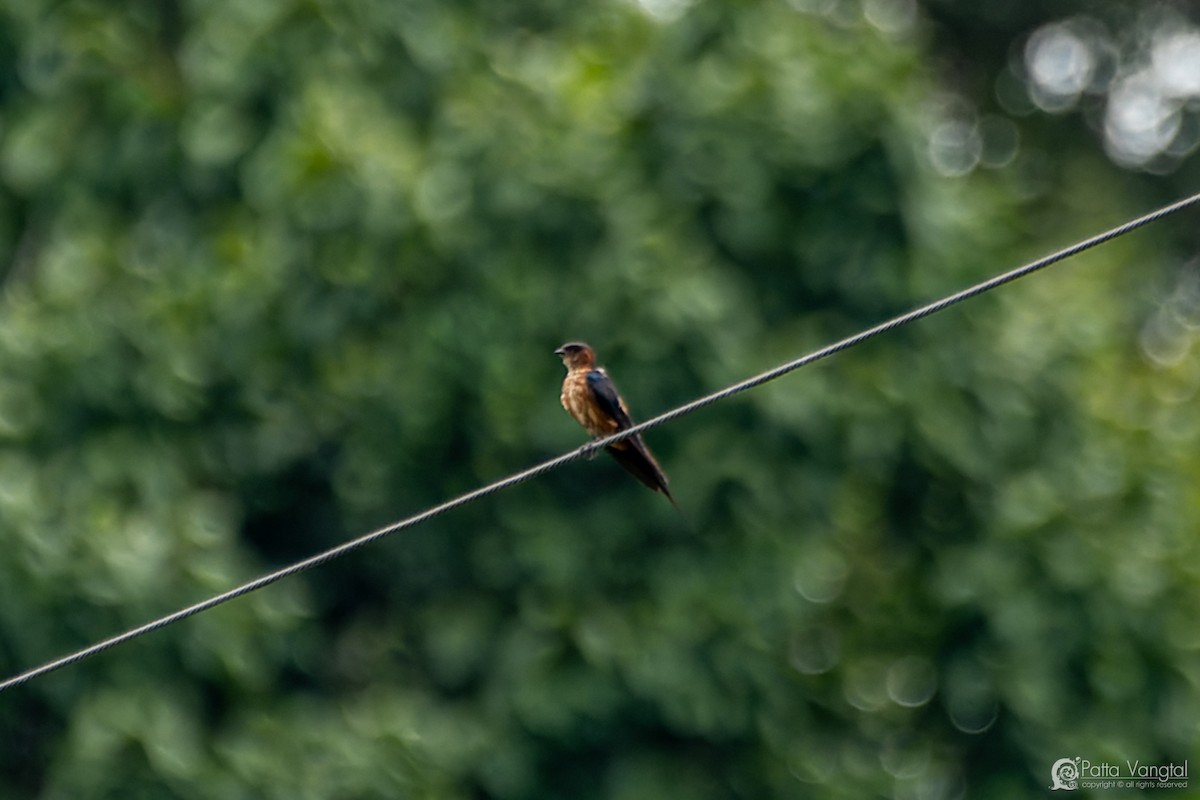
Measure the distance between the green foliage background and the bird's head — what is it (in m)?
0.55

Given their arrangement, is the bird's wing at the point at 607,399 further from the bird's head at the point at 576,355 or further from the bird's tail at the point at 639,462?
the bird's head at the point at 576,355

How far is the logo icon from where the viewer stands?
1026 centimetres

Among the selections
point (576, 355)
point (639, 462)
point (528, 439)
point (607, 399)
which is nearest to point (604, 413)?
point (607, 399)

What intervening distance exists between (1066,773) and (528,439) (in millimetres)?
3057

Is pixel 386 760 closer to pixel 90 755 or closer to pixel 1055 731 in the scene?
pixel 90 755

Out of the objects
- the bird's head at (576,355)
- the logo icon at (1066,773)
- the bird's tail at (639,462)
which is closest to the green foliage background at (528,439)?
the logo icon at (1066,773)

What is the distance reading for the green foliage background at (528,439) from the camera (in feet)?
31.1

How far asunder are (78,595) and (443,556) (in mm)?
1850

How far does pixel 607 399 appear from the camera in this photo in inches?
339

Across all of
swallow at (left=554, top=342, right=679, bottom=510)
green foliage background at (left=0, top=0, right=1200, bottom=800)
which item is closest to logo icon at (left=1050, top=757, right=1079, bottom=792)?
green foliage background at (left=0, top=0, right=1200, bottom=800)

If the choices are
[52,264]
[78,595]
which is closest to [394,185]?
[52,264]

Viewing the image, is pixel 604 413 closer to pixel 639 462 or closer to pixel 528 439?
pixel 639 462

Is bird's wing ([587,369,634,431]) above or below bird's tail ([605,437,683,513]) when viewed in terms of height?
above

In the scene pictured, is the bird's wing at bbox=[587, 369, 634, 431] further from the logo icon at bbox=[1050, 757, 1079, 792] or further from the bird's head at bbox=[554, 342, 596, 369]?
the logo icon at bbox=[1050, 757, 1079, 792]
